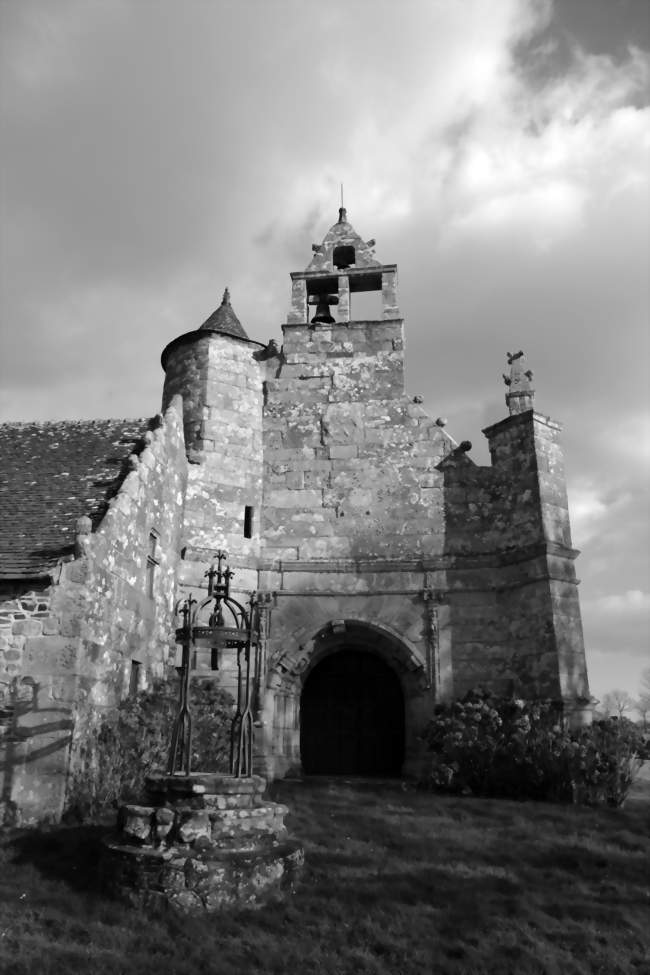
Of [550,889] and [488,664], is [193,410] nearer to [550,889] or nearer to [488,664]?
[488,664]

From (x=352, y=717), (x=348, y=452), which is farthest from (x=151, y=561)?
(x=352, y=717)

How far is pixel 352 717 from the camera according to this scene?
48.1 feet

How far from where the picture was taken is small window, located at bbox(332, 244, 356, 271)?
17.6 metres

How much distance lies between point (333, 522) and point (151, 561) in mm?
3997

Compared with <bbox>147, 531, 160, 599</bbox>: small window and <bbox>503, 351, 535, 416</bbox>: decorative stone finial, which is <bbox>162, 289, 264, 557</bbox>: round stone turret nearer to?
<bbox>147, 531, 160, 599</bbox>: small window

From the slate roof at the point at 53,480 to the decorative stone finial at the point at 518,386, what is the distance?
7.15 meters

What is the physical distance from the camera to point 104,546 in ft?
33.6

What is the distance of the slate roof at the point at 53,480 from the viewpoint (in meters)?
9.84

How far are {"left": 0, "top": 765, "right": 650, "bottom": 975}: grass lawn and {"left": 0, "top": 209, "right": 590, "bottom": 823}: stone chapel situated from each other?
4.06 m

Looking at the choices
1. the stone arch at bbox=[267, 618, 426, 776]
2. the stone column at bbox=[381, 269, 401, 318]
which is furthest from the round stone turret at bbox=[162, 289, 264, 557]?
the stone column at bbox=[381, 269, 401, 318]

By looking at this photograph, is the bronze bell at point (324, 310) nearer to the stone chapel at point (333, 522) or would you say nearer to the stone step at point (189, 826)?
the stone chapel at point (333, 522)

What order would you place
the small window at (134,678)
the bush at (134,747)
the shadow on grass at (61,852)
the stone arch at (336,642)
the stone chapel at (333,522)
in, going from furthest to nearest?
1. the stone arch at (336,642)
2. the stone chapel at (333,522)
3. the small window at (134,678)
4. the bush at (134,747)
5. the shadow on grass at (61,852)

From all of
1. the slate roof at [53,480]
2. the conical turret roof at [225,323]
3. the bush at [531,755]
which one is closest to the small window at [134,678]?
the slate roof at [53,480]

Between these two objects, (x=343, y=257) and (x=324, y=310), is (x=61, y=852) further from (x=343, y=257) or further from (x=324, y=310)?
(x=343, y=257)
